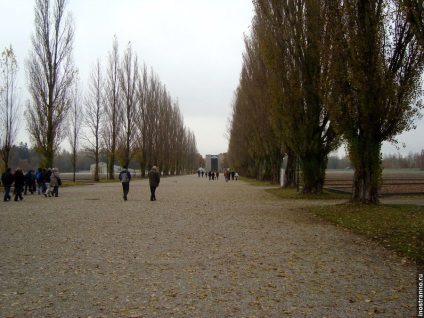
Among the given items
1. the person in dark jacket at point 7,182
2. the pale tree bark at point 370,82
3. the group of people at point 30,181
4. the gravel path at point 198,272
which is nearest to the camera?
the gravel path at point 198,272

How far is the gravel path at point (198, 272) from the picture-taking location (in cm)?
485

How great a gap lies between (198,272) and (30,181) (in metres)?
22.5

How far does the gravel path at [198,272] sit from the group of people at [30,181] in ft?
31.8

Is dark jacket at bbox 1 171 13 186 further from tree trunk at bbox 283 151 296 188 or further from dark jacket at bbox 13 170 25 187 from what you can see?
tree trunk at bbox 283 151 296 188

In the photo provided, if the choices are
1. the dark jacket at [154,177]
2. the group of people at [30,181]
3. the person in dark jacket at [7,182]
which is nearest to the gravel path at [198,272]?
the dark jacket at [154,177]

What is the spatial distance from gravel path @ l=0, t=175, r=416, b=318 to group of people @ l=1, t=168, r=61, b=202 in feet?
31.8

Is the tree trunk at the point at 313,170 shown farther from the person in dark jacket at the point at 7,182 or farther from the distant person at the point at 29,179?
the distant person at the point at 29,179

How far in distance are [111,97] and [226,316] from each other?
48.7m

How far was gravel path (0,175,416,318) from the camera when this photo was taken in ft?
15.9

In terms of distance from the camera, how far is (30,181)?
26.1m

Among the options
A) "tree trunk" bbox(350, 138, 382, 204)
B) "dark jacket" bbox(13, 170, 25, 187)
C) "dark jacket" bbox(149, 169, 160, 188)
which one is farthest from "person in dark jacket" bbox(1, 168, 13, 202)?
"tree trunk" bbox(350, 138, 382, 204)

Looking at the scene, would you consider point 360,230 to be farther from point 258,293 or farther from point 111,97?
point 111,97

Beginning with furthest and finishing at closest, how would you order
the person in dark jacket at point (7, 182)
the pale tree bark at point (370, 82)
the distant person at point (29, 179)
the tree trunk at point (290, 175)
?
the tree trunk at point (290, 175), the distant person at point (29, 179), the person in dark jacket at point (7, 182), the pale tree bark at point (370, 82)

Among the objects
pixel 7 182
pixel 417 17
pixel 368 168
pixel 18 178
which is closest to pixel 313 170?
pixel 368 168
